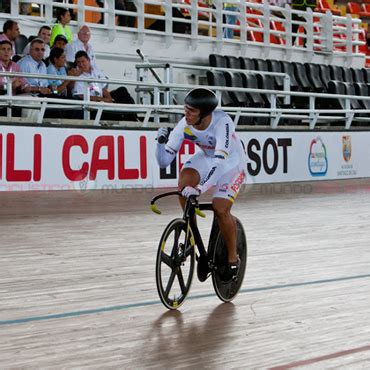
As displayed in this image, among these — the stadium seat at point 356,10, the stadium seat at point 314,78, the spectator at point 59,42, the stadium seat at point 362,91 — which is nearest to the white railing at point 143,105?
the spectator at point 59,42

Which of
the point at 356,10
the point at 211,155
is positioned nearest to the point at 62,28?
the point at 211,155

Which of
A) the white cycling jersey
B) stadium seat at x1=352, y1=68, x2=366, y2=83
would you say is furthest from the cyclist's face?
stadium seat at x1=352, y1=68, x2=366, y2=83

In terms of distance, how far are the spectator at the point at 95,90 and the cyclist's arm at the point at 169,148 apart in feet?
25.9

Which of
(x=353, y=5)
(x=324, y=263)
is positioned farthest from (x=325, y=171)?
(x=353, y=5)

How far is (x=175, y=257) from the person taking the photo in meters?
5.03

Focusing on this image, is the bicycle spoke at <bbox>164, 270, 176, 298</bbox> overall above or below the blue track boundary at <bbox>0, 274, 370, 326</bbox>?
above

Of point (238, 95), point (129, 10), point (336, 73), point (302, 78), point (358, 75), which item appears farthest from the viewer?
point (358, 75)

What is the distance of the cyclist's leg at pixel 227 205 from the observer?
5234 mm

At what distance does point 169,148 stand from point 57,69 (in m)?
8.10

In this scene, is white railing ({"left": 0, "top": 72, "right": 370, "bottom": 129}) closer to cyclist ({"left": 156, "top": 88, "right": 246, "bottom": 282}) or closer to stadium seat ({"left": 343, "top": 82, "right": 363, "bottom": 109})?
stadium seat ({"left": 343, "top": 82, "right": 363, "bottom": 109})

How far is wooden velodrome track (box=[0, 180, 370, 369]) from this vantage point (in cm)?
406

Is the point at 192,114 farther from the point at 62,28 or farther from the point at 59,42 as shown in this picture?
the point at 62,28

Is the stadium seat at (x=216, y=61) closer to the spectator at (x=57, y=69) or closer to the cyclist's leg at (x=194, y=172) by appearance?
the spectator at (x=57, y=69)

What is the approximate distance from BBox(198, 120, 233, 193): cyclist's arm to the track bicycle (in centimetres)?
13
